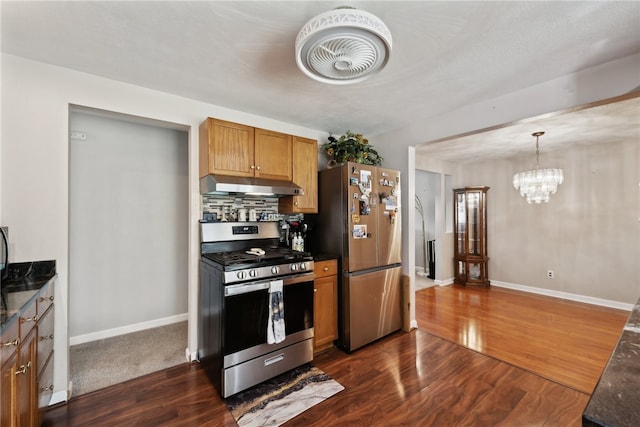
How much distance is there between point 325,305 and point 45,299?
2106 mm

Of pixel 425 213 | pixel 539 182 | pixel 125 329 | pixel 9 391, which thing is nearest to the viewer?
pixel 9 391

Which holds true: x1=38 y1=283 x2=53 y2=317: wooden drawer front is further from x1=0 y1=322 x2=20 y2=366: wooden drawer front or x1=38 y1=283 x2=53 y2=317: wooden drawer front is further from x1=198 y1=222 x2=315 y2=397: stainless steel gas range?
x1=198 y1=222 x2=315 y2=397: stainless steel gas range

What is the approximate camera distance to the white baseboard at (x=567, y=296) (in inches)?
157

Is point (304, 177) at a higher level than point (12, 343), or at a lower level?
higher

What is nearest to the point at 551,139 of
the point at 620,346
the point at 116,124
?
the point at 620,346

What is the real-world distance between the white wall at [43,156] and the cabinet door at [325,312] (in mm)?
1967

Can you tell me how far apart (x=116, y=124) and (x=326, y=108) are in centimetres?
236

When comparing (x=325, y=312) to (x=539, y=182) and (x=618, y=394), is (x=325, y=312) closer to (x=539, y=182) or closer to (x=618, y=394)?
(x=618, y=394)

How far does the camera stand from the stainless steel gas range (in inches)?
80.4

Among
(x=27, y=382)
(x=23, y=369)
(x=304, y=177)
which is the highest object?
(x=304, y=177)

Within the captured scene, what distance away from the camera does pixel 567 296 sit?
4.47 meters

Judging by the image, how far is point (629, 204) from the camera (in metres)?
3.93

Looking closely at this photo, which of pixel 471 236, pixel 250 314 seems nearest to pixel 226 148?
pixel 250 314

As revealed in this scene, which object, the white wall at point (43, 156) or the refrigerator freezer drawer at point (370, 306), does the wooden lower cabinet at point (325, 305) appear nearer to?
the refrigerator freezer drawer at point (370, 306)
